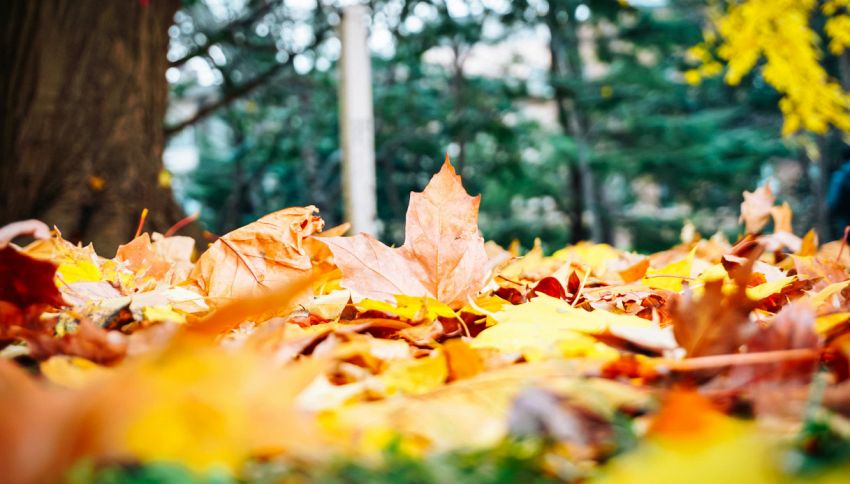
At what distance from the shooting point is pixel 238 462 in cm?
25

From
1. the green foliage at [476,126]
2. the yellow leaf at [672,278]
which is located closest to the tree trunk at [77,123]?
the yellow leaf at [672,278]

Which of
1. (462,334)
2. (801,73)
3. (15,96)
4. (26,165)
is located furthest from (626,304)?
(801,73)

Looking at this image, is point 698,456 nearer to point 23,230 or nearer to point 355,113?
point 23,230

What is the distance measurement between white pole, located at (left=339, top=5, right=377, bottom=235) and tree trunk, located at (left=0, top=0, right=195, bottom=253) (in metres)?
1.08

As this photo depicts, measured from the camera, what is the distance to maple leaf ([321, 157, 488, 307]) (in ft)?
1.81

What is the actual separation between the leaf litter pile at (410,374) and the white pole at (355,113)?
2529 millimetres

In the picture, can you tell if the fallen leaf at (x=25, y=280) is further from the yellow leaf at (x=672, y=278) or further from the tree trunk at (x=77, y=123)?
the tree trunk at (x=77, y=123)

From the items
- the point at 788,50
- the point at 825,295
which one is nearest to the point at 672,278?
A: the point at 825,295

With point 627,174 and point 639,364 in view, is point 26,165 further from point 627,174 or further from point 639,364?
point 627,174

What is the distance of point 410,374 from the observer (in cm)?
37

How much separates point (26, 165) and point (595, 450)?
89.1 inches

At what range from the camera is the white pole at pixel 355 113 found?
3.19 m

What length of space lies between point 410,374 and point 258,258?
31 cm

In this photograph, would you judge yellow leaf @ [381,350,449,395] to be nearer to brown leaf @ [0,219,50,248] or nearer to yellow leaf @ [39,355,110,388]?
yellow leaf @ [39,355,110,388]
